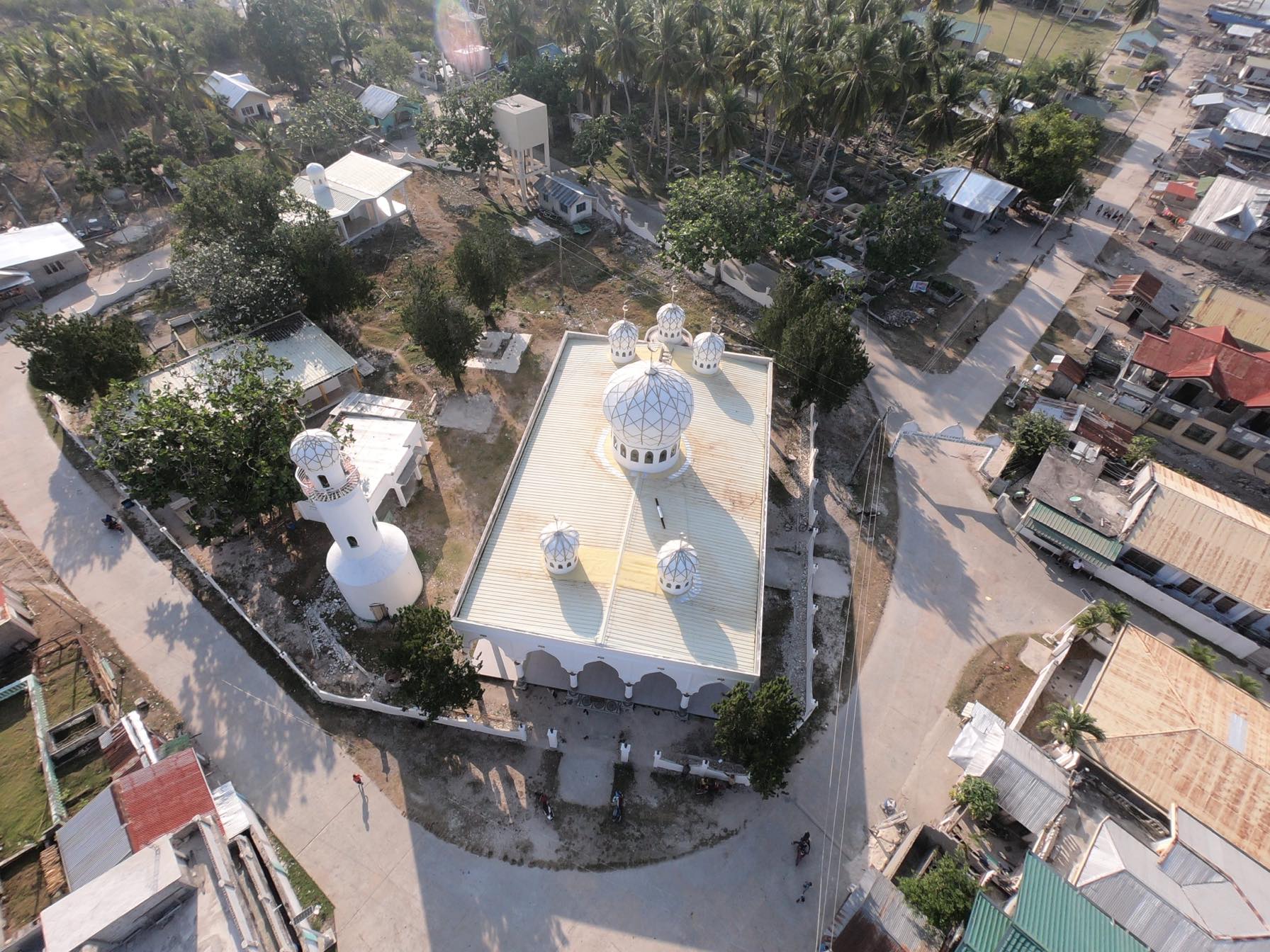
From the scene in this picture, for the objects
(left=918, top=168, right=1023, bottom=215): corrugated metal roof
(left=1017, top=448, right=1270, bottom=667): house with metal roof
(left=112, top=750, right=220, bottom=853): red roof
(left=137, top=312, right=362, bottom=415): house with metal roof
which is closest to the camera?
(left=112, top=750, right=220, bottom=853): red roof

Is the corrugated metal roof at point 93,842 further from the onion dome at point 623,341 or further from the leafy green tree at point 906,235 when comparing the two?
the leafy green tree at point 906,235

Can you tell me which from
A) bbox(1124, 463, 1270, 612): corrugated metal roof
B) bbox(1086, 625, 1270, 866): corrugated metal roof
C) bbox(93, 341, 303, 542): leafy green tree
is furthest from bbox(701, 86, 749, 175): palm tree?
bbox(1086, 625, 1270, 866): corrugated metal roof

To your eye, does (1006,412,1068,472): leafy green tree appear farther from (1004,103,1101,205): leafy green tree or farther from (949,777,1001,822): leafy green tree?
(1004,103,1101,205): leafy green tree

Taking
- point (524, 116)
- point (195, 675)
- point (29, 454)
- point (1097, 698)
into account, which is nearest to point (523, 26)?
point (524, 116)

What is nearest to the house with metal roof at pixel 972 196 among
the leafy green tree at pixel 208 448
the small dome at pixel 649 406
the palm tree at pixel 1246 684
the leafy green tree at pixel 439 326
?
the small dome at pixel 649 406

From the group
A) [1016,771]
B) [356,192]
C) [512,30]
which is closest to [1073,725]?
[1016,771]

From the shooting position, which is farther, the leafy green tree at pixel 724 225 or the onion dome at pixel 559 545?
the leafy green tree at pixel 724 225

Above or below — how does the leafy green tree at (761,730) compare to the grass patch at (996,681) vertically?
above

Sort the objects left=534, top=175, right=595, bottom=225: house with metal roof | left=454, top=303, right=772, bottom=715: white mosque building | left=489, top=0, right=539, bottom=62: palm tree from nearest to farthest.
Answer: left=454, top=303, right=772, bottom=715: white mosque building < left=534, top=175, right=595, bottom=225: house with metal roof < left=489, top=0, right=539, bottom=62: palm tree
